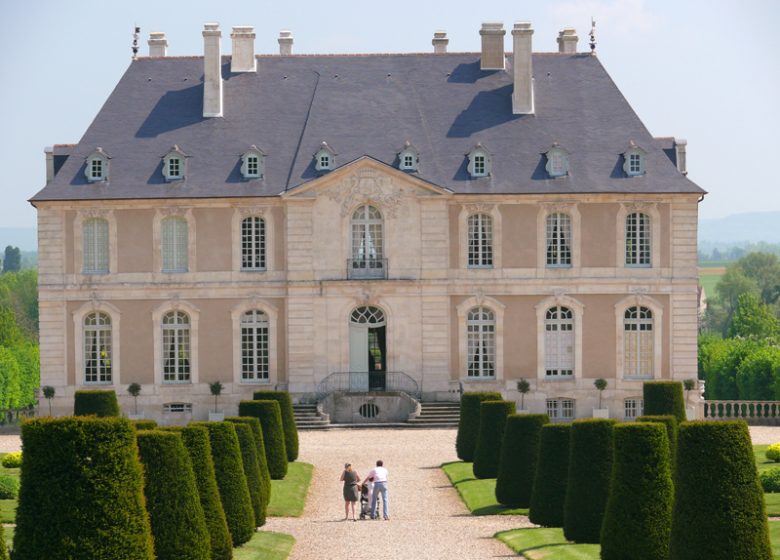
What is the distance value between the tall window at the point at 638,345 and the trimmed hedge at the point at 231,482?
2635cm

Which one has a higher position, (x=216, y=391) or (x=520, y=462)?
(x=216, y=391)

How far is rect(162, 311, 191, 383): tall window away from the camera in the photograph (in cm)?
5206

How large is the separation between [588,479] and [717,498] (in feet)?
18.5

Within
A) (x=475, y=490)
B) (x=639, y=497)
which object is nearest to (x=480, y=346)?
(x=475, y=490)

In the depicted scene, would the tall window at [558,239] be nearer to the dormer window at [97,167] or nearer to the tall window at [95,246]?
the tall window at [95,246]

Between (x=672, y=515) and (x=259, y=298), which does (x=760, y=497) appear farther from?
(x=259, y=298)

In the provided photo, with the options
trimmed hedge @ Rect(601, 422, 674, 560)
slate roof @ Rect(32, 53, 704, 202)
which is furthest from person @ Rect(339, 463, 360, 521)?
slate roof @ Rect(32, 53, 704, 202)

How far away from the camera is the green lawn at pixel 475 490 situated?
3183cm

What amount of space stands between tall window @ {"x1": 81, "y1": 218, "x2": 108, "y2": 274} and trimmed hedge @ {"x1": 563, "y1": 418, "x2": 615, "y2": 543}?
2758 cm

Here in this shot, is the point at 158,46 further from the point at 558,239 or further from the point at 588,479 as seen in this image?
the point at 588,479

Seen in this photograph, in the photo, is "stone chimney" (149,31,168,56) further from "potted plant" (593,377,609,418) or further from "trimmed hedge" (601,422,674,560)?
"trimmed hedge" (601,422,674,560)

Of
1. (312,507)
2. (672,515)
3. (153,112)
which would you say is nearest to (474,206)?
Answer: (153,112)

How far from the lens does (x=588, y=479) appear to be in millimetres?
26797

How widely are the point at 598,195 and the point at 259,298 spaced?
35.1 ft
